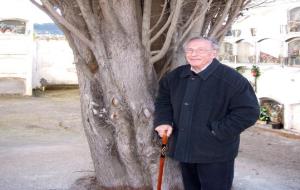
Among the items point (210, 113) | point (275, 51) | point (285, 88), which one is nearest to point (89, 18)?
point (210, 113)

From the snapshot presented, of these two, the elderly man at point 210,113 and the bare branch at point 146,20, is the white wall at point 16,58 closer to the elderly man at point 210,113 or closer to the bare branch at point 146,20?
the bare branch at point 146,20

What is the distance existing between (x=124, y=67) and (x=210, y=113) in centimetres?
108

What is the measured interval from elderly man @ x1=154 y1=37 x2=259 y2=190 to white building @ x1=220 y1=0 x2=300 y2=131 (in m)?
6.33

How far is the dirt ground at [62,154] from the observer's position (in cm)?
476

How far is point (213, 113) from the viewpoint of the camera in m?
3.06

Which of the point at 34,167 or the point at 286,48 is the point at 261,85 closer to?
the point at 286,48

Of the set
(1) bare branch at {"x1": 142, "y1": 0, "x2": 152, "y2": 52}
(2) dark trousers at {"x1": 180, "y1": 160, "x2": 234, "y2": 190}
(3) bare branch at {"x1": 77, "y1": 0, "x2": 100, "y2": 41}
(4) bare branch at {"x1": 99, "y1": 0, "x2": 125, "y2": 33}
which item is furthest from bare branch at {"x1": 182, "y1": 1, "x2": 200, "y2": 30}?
(2) dark trousers at {"x1": 180, "y1": 160, "x2": 234, "y2": 190}

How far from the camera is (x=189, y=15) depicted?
13.8ft

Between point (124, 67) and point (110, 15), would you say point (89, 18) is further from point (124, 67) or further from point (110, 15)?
point (124, 67)

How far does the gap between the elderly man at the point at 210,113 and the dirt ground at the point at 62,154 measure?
4.84ft

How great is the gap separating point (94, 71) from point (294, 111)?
6.35 meters

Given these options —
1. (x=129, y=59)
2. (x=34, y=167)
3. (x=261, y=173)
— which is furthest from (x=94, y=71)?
(x=261, y=173)

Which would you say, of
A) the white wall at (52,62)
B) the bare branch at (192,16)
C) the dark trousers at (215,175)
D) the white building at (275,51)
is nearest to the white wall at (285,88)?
the white building at (275,51)

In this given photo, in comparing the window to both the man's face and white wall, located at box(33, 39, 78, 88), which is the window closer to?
the man's face
